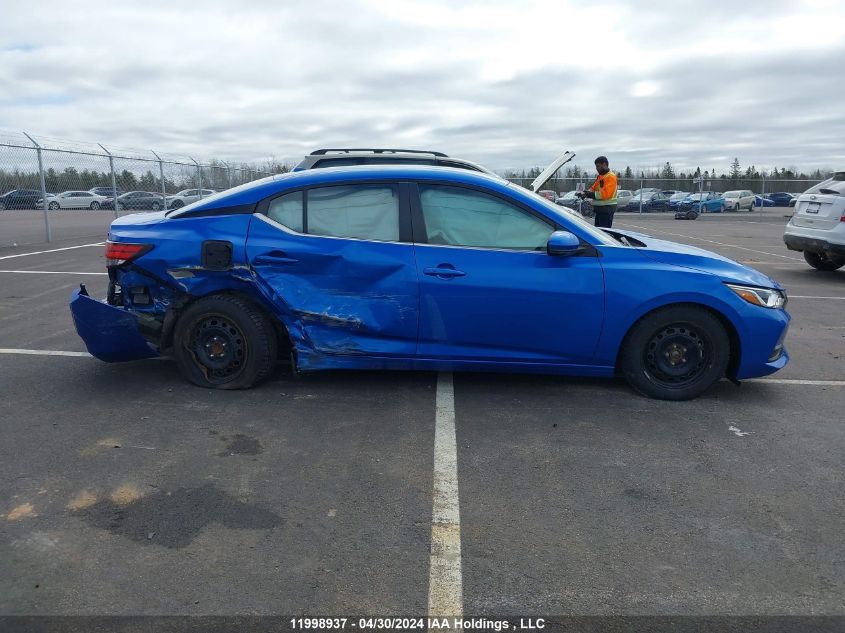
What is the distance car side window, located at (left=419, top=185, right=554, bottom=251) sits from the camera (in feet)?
15.2

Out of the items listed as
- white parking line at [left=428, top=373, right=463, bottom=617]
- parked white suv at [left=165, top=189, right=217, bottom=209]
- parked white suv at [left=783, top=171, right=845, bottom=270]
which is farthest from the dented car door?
parked white suv at [left=165, top=189, right=217, bottom=209]

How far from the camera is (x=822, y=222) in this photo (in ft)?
34.9

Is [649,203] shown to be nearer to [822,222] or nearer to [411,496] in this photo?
[822,222]

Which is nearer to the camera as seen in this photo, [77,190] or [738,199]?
[77,190]

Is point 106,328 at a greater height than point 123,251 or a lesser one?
lesser

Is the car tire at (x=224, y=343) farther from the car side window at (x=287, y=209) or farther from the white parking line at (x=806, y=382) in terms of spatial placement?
the white parking line at (x=806, y=382)

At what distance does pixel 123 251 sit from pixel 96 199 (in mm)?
18408

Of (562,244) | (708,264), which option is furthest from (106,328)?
(708,264)

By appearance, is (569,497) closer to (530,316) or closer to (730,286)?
(530,316)

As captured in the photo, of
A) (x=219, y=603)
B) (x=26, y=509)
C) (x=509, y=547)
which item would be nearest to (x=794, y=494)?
(x=509, y=547)

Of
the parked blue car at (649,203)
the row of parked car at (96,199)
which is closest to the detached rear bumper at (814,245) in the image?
the row of parked car at (96,199)

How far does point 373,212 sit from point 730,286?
99.9 inches

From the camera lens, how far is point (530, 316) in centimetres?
→ 455

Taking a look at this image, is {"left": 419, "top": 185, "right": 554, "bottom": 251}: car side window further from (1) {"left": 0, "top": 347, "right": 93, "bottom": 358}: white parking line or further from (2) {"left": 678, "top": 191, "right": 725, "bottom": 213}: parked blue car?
(2) {"left": 678, "top": 191, "right": 725, "bottom": 213}: parked blue car
